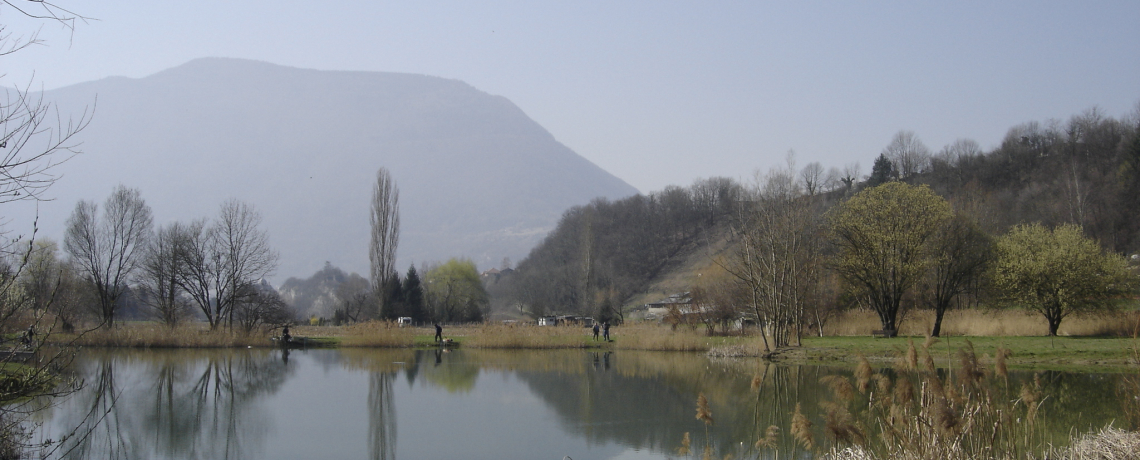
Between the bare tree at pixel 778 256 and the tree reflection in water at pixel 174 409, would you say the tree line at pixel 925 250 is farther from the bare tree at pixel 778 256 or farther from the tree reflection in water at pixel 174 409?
the tree reflection in water at pixel 174 409

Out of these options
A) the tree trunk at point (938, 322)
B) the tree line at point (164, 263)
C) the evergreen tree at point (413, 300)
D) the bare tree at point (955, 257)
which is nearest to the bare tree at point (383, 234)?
the evergreen tree at point (413, 300)

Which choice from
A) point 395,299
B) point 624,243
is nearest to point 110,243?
point 395,299

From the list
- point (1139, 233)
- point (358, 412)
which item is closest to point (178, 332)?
point (358, 412)

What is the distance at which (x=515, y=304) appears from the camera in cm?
10175

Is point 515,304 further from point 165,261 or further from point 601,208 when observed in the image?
point 165,261

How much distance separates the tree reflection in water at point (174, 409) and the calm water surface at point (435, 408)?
0.04m

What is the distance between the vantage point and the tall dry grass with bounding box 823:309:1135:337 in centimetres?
3034

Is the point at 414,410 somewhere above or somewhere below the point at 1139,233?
below

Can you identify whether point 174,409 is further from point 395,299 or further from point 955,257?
point 395,299

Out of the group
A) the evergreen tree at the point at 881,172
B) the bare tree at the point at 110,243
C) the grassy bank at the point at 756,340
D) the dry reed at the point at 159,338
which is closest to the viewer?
the grassy bank at the point at 756,340

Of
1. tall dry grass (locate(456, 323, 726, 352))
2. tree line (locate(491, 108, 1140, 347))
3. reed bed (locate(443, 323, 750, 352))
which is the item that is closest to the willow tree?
tree line (locate(491, 108, 1140, 347))

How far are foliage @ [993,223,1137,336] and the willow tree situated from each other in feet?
10.7

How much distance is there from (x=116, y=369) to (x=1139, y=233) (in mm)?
63012

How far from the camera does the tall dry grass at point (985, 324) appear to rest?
3034cm
